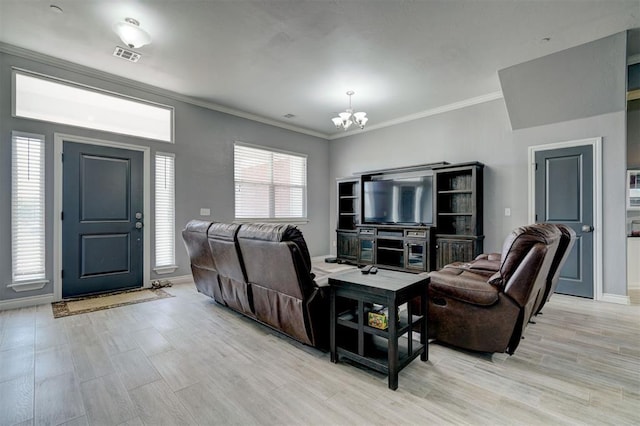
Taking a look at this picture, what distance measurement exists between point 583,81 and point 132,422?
5.63m

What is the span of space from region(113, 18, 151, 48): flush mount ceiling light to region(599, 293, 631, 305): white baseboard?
20.9 feet

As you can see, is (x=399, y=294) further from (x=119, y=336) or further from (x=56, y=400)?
(x=119, y=336)

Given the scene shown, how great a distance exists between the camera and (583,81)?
146 inches

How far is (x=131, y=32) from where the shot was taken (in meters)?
2.97

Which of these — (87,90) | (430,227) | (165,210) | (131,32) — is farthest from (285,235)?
(87,90)

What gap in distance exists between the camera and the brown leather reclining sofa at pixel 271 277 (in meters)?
2.22

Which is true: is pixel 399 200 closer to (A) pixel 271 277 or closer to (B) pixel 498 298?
(B) pixel 498 298

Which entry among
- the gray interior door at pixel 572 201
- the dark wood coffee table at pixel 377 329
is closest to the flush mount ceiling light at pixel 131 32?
the dark wood coffee table at pixel 377 329

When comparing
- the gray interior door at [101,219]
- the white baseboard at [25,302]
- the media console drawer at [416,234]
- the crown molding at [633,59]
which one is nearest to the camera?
the white baseboard at [25,302]

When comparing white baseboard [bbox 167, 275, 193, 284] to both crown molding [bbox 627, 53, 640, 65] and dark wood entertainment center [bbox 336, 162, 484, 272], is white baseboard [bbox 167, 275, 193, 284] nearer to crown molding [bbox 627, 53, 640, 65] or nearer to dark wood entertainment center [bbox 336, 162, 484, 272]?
A: dark wood entertainment center [bbox 336, 162, 484, 272]

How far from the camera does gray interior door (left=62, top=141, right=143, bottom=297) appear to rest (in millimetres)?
3861

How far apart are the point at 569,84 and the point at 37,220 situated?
7022mm

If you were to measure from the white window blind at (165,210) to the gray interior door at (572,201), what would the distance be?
5716mm

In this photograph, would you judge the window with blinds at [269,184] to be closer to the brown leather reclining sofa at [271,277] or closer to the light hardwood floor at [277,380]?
the brown leather reclining sofa at [271,277]
